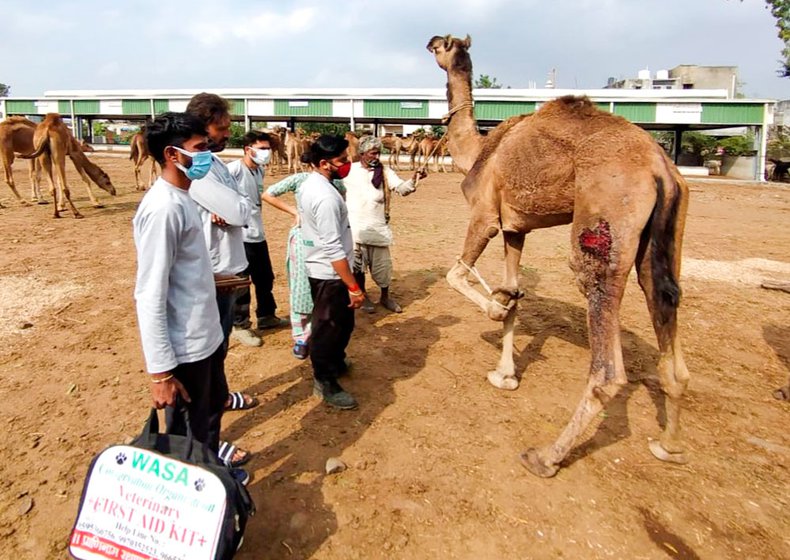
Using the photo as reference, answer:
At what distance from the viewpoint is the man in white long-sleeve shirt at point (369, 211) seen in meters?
5.88

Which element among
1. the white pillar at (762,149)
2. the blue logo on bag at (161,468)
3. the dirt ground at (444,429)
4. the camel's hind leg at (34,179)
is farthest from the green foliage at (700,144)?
the blue logo on bag at (161,468)

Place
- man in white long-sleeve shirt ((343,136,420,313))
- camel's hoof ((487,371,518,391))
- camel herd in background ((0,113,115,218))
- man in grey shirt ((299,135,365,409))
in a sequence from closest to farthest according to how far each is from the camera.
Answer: man in grey shirt ((299,135,365,409)) → camel's hoof ((487,371,518,391)) → man in white long-sleeve shirt ((343,136,420,313)) → camel herd in background ((0,113,115,218))

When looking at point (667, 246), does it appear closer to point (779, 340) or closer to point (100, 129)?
point (779, 340)

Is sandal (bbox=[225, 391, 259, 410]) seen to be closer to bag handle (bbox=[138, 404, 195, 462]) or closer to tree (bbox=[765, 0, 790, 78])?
bag handle (bbox=[138, 404, 195, 462])

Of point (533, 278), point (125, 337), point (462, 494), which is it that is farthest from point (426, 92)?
point (462, 494)

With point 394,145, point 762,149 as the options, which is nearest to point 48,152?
point 394,145

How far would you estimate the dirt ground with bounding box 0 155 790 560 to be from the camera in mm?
2725

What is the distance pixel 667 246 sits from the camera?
332 cm

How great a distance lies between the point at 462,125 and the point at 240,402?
304 cm

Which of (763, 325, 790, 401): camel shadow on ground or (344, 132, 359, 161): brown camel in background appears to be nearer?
(344, 132, 359, 161): brown camel in background

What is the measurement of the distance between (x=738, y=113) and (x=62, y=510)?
32.1 meters

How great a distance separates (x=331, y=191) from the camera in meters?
3.72

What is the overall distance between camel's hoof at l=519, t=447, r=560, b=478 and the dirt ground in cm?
5

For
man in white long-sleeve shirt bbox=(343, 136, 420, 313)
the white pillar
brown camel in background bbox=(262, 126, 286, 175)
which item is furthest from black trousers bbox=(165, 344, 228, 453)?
the white pillar
